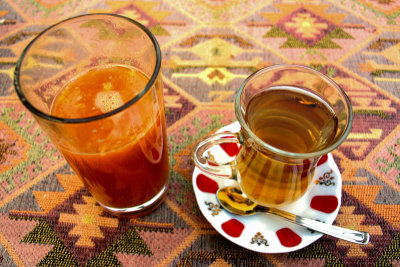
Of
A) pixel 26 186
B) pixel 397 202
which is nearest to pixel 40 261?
pixel 26 186

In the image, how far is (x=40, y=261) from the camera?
63 cm

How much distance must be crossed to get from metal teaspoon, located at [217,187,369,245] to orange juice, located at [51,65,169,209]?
5.6 inches

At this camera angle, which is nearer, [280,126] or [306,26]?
[280,126]

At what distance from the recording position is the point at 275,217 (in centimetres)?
63

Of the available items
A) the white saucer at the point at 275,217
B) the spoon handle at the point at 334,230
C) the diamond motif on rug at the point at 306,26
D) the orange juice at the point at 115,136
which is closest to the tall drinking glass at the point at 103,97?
the orange juice at the point at 115,136

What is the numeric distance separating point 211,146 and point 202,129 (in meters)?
0.20

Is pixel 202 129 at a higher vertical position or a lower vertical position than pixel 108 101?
lower

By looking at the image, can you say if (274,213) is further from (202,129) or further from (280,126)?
(202,129)

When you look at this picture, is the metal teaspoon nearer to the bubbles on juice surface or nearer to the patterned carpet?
the patterned carpet

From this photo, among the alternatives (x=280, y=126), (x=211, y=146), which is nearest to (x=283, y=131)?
(x=280, y=126)

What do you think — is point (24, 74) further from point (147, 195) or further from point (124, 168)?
point (147, 195)

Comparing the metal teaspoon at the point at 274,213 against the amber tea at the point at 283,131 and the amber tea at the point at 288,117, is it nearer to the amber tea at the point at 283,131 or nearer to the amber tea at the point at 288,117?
the amber tea at the point at 283,131

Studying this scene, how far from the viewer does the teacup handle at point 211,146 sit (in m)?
0.60

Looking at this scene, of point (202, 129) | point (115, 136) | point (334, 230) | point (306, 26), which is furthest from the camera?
point (306, 26)
